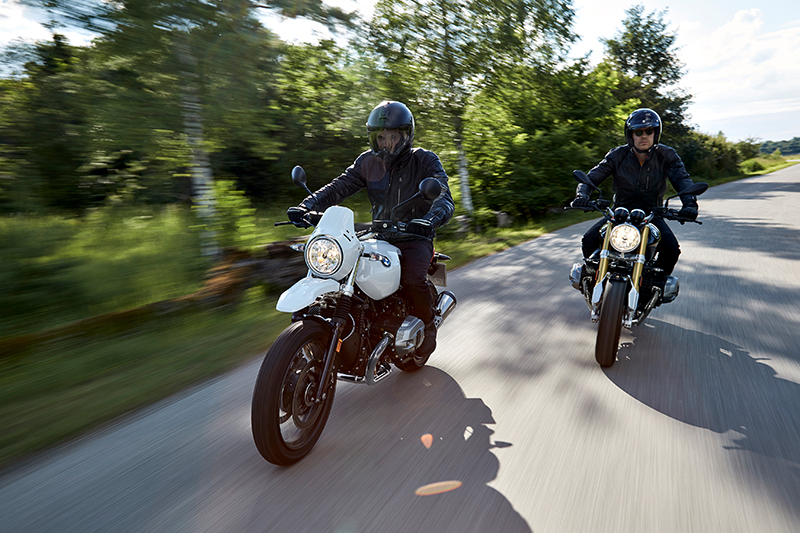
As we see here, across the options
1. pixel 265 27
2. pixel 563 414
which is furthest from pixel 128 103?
pixel 563 414

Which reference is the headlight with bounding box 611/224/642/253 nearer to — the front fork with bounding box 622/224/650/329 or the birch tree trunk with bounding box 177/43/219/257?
the front fork with bounding box 622/224/650/329

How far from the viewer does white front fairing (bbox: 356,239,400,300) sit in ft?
10.2

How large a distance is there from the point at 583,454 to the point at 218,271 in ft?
16.4

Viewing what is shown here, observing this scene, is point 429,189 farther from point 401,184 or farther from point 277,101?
point 277,101

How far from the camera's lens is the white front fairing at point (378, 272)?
3.12 metres

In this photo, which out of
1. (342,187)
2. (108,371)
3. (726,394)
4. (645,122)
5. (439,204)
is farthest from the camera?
(645,122)

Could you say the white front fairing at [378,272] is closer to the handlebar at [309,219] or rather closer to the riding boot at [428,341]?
the handlebar at [309,219]

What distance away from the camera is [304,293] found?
Result: 8.89ft

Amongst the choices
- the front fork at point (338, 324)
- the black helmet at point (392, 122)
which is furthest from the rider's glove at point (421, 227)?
the black helmet at point (392, 122)

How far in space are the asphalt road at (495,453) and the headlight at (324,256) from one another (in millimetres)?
973

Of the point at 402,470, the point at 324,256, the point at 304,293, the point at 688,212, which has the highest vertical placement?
the point at 688,212

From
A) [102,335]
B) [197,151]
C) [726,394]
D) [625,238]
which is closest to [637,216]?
[625,238]

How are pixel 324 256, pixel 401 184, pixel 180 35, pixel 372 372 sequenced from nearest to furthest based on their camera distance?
1. pixel 324 256
2. pixel 372 372
3. pixel 401 184
4. pixel 180 35

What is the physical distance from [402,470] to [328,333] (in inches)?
32.1
